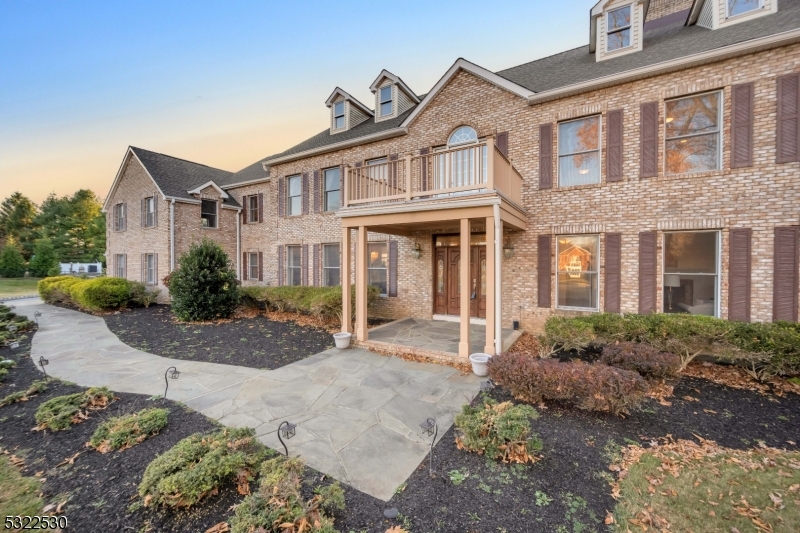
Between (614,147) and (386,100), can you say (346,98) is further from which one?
(614,147)

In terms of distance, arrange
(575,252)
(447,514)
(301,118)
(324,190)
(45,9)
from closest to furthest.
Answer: (447,514)
(575,252)
(45,9)
(324,190)
(301,118)

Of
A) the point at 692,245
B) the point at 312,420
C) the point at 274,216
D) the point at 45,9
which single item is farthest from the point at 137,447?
the point at 45,9

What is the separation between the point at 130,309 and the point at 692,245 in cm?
1959

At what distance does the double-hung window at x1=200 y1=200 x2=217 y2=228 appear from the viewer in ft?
52.4

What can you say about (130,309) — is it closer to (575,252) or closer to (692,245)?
(575,252)

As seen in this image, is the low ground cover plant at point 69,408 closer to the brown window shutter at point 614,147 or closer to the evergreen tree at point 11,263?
the brown window shutter at point 614,147

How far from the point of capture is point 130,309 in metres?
13.5

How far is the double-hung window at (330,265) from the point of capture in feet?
39.0

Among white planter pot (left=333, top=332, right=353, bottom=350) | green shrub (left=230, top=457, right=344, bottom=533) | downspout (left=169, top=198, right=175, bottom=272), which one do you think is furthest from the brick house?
downspout (left=169, top=198, right=175, bottom=272)

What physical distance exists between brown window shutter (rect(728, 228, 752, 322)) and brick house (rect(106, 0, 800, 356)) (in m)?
0.02

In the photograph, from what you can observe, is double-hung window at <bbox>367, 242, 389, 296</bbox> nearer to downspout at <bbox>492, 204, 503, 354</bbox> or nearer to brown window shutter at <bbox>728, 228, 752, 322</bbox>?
downspout at <bbox>492, 204, 503, 354</bbox>

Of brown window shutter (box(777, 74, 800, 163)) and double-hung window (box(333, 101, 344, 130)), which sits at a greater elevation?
double-hung window (box(333, 101, 344, 130))

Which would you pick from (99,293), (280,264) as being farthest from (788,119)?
(99,293)

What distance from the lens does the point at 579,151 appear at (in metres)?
7.88
